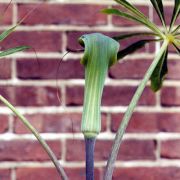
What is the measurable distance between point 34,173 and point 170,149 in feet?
1.29

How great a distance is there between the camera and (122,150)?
53.6 inches

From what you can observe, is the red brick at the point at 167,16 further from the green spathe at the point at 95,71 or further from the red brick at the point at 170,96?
the green spathe at the point at 95,71

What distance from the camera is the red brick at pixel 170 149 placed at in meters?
1.38

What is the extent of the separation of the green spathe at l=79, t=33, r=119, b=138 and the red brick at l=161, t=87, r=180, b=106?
50 centimetres

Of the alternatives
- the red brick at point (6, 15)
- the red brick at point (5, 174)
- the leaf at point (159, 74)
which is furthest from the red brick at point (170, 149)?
the red brick at point (6, 15)

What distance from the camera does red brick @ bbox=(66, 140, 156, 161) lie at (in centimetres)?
135

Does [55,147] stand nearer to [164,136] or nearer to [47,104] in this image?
[47,104]

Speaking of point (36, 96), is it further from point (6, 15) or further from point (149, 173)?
point (149, 173)

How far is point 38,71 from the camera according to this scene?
1.35 m

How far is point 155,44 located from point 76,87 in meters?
0.26

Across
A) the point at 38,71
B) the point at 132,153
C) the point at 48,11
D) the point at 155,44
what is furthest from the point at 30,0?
the point at 132,153

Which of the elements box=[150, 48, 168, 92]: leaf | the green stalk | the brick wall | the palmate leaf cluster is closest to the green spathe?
the green stalk

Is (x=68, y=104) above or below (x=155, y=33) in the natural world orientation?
below

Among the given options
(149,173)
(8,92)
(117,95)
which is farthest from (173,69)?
(8,92)
